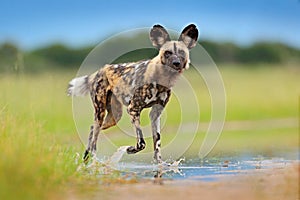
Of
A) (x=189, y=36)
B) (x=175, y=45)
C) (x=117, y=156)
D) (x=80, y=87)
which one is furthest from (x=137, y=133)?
(x=80, y=87)

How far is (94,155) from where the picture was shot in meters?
8.73

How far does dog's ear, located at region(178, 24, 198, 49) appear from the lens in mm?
8430

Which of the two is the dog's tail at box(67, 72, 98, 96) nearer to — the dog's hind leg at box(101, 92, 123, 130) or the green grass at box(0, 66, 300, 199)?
the green grass at box(0, 66, 300, 199)

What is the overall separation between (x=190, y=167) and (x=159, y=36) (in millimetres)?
1525

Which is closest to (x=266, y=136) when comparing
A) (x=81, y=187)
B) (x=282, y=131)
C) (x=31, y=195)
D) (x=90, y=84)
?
(x=282, y=131)

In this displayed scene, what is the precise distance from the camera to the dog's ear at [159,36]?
8.41 meters

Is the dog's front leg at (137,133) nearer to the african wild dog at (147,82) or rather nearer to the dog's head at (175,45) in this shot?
the african wild dog at (147,82)

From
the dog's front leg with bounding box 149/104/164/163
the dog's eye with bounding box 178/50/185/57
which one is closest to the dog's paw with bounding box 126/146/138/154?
the dog's front leg with bounding box 149/104/164/163

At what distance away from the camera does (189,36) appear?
847 centimetres

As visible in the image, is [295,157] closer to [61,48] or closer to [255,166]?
[255,166]

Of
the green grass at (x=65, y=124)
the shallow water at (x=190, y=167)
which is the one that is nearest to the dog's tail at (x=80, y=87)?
the green grass at (x=65, y=124)

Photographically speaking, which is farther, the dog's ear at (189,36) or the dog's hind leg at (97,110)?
the dog's hind leg at (97,110)

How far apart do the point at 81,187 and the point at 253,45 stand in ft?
96.4

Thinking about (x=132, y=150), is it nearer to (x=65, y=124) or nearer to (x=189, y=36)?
(x=189, y=36)
